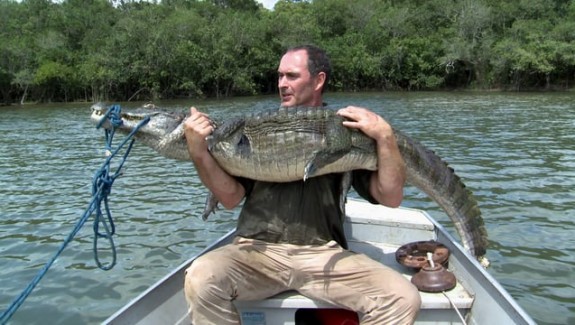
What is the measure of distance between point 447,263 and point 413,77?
55.6 m

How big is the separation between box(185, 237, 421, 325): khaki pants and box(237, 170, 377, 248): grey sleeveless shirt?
64mm

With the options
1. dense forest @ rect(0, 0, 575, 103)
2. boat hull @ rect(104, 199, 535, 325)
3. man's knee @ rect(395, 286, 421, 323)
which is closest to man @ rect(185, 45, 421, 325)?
man's knee @ rect(395, 286, 421, 323)

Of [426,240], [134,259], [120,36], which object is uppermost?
[120,36]

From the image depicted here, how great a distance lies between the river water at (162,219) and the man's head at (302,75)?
0.95 metres

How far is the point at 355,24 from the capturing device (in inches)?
2800

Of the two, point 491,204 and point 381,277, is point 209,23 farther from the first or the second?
point 381,277

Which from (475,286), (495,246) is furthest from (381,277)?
(495,246)

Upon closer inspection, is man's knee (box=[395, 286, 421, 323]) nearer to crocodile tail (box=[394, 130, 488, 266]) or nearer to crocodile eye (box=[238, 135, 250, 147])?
crocodile tail (box=[394, 130, 488, 266])

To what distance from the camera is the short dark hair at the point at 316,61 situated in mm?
3875

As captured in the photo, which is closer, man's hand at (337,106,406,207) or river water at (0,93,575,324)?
man's hand at (337,106,406,207)

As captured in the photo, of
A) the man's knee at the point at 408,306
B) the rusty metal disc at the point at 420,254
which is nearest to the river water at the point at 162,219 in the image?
the rusty metal disc at the point at 420,254

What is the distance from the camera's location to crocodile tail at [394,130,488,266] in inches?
157

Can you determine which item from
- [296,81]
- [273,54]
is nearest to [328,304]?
[296,81]

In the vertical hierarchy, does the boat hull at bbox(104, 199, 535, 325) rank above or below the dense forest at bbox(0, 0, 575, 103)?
below
